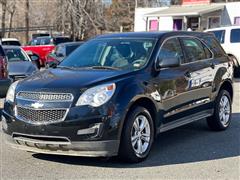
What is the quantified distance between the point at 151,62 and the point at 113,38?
Result: 1006 mm

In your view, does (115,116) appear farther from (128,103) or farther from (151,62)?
(151,62)

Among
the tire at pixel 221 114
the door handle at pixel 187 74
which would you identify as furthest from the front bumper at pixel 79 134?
the tire at pixel 221 114

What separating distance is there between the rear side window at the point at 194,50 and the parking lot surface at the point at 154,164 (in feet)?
4.34

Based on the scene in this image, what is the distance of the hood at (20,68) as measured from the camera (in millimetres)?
14249

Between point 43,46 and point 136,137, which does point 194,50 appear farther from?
point 43,46

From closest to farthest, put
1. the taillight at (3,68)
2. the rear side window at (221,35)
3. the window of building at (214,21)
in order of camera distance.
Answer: the taillight at (3,68) < the rear side window at (221,35) < the window of building at (214,21)

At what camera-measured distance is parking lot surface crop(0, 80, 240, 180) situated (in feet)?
19.5

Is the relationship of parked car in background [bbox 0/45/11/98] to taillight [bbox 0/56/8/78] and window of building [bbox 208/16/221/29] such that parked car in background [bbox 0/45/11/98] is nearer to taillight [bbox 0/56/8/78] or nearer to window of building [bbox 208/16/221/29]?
taillight [bbox 0/56/8/78]

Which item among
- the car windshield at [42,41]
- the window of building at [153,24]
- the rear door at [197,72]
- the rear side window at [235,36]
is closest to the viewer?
the rear door at [197,72]

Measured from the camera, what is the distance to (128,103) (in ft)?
20.5

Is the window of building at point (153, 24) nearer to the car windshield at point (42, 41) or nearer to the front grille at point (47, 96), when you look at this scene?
the car windshield at point (42, 41)

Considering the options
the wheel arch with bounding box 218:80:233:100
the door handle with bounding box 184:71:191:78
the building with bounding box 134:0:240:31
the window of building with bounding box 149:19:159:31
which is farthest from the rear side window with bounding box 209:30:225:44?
the window of building with bounding box 149:19:159:31

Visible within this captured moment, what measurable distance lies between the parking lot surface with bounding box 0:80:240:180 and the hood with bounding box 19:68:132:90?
3.31 ft

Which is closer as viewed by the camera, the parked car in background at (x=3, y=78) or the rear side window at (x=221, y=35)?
the parked car in background at (x=3, y=78)
